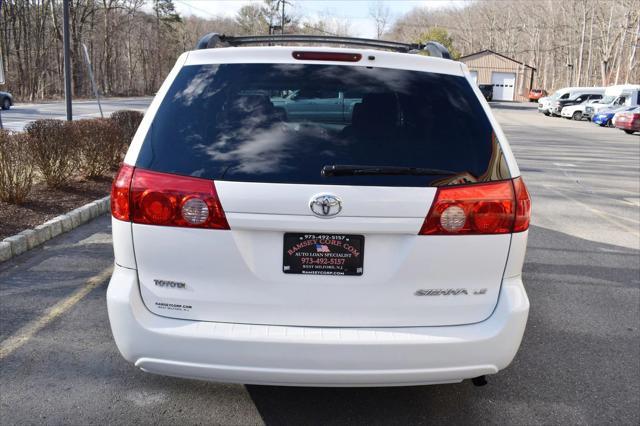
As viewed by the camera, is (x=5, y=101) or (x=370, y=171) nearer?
(x=370, y=171)

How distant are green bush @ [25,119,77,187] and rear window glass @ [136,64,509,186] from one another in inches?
219

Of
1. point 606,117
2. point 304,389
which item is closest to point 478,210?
point 304,389

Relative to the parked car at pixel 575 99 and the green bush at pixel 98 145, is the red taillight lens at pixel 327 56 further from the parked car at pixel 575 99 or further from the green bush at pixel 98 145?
the parked car at pixel 575 99

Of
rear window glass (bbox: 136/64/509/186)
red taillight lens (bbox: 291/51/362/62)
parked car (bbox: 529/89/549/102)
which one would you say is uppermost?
parked car (bbox: 529/89/549/102)

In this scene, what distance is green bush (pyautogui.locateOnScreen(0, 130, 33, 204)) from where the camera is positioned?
250 inches

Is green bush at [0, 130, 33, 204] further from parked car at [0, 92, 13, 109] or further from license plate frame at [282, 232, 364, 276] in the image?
parked car at [0, 92, 13, 109]

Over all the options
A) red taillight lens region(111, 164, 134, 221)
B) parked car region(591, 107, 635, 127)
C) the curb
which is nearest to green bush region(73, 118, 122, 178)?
the curb

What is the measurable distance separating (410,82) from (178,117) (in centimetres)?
107

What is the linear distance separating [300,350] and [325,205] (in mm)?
615

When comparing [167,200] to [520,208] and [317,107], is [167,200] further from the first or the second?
[520,208]

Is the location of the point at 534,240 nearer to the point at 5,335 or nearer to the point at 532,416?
the point at 532,416

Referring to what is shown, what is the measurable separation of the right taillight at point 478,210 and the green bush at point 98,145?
23.5 feet

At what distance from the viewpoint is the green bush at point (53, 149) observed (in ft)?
23.5

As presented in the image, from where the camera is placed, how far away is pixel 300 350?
2273 mm
